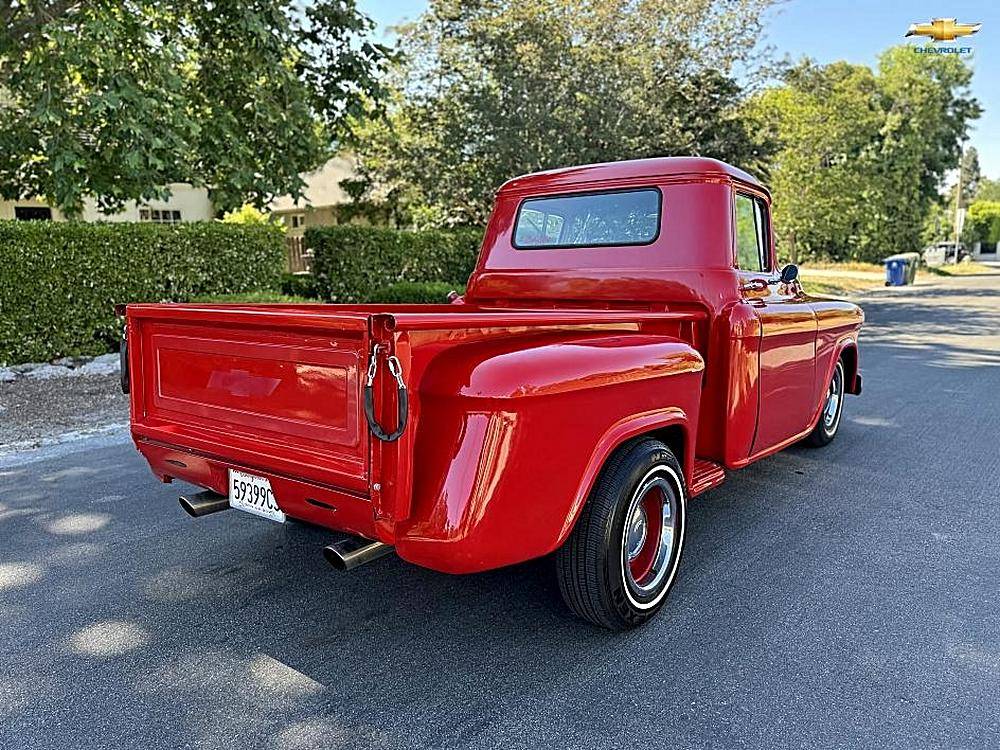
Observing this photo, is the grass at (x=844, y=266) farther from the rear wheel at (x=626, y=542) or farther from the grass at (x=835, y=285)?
the rear wheel at (x=626, y=542)

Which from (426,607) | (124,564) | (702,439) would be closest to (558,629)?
(426,607)

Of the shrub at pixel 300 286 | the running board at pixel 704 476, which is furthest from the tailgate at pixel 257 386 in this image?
the shrub at pixel 300 286

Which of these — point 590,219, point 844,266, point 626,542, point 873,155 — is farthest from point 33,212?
point 873,155

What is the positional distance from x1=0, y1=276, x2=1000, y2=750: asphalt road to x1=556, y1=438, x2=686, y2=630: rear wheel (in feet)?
0.48

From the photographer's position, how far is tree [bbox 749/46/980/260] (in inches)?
1115

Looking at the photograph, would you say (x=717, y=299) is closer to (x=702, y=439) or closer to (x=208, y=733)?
(x=702, y=439)

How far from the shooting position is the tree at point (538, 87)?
564 inches

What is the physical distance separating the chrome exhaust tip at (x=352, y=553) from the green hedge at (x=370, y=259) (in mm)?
10636

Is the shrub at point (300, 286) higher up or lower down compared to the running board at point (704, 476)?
higher up

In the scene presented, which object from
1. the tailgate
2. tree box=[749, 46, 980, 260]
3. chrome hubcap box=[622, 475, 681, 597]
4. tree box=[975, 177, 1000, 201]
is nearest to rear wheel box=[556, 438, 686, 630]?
chrome hubcap box=[622, 475, 681, 597]

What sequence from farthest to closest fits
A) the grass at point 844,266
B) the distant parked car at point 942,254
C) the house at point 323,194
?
the distant parked car at point 942,254, the grass at point 844,266, the house at point 323,194

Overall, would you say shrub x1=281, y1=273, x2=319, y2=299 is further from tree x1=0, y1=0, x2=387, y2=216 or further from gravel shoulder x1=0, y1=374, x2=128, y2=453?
gravel shoulder x1=0, y1=374, x2=128, y2=453

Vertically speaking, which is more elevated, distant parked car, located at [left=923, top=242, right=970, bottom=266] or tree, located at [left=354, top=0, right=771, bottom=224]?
tree, located at [left=354, top=0, right=771, bottom=224]

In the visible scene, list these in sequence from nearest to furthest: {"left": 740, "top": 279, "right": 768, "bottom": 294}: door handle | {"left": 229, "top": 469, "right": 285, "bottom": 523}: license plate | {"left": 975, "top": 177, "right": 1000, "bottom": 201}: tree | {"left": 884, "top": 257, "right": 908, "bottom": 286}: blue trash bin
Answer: {"left": 229, "top": 469, "right": 285, "bottom": 523}: license plate
{"left": 740, "top": 279, "right": 768, "bottom": 294}: door handle
{"left": 884, "top": 257, "right": 908, "bottom": 286}: blue trash bin
{"left": 975, "top": 177, "right": 1000, "bottom": 201}: tree
